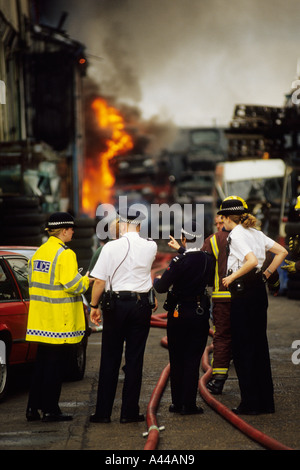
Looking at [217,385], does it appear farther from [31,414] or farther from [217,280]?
[31,414]

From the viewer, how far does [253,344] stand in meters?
6.68

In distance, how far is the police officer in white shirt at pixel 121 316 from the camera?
630 centimetres

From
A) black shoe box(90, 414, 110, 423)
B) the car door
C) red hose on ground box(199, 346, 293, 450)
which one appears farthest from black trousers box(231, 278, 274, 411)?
the car door

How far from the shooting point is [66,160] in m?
43.1

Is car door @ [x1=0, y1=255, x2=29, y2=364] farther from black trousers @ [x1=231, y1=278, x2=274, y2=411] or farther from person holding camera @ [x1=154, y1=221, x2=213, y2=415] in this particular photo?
black trousers @ [x1=231, y1=278, x2=274, y2=411]

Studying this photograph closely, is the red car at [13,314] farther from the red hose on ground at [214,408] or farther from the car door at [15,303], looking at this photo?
the red hose on ground at [214,408]

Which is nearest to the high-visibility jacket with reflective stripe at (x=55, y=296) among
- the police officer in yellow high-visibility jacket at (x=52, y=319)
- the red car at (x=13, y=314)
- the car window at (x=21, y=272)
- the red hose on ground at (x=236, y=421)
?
the police officer in yellow high-visibility jacket at (x=52, y=319)

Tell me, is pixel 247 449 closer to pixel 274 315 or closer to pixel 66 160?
pixel 274 315

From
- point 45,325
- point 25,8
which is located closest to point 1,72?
point 25,8

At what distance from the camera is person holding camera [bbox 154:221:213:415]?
6.63m

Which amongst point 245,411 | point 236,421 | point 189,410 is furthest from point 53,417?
point 245,411

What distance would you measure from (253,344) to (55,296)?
1.84 m

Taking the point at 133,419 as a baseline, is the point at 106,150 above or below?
above

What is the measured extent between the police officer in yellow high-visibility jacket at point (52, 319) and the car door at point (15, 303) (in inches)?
35.3
